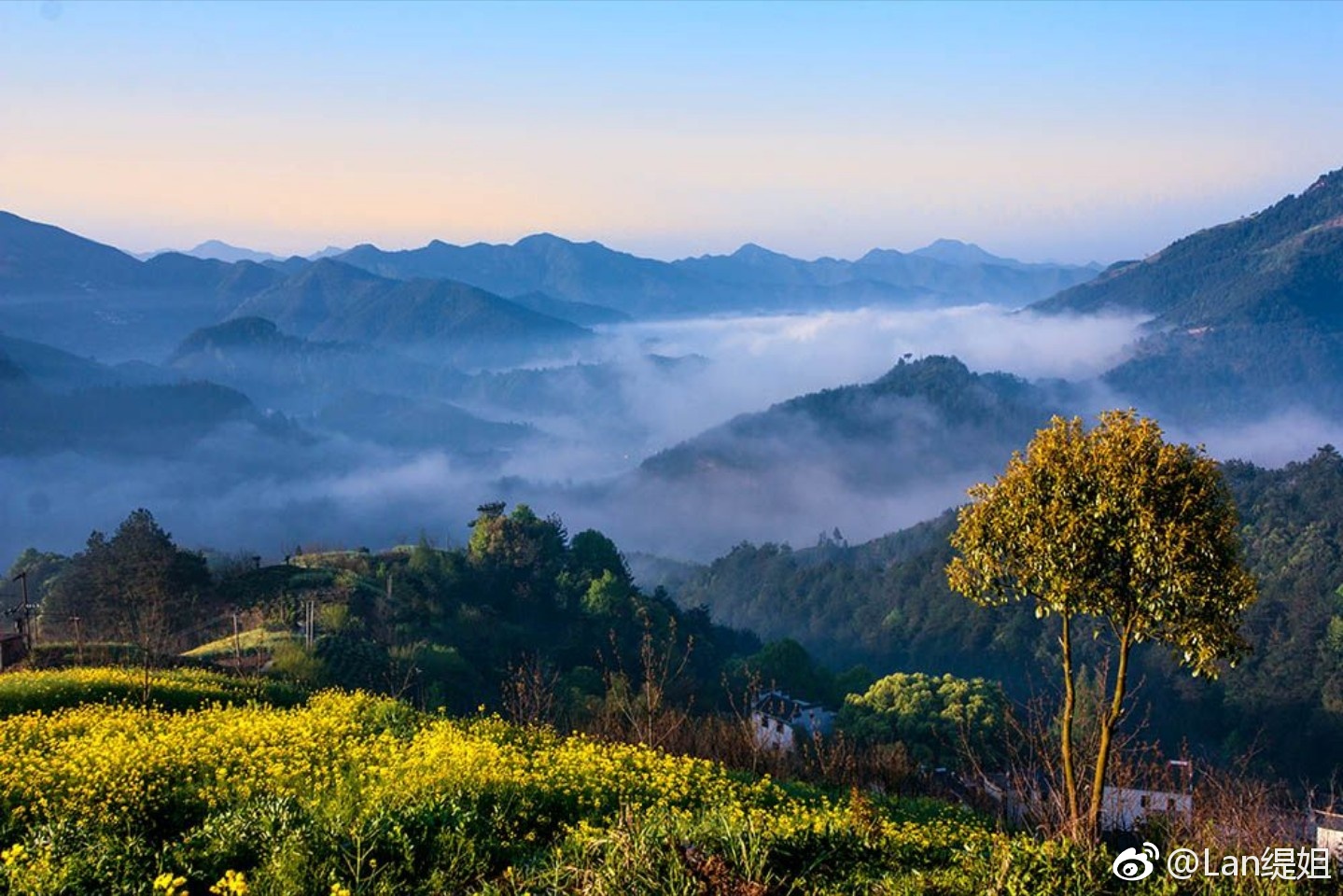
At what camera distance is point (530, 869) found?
739cm

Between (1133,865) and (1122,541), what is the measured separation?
3.25m

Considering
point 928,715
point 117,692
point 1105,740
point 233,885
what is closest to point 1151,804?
point 1105,740

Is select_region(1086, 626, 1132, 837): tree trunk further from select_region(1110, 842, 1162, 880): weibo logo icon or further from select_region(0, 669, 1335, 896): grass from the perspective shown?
select_region(1110, 842, 1162, 880): weibo logo icon

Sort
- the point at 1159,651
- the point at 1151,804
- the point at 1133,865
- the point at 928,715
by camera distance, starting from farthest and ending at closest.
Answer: the point at 1159,651 → the point at 928,715 → the point at 1151,804 → the point at 1133,865

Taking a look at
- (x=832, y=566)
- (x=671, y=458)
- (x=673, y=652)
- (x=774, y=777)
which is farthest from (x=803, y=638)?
(x=671, y=458)

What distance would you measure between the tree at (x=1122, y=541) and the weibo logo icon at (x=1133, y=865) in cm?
194

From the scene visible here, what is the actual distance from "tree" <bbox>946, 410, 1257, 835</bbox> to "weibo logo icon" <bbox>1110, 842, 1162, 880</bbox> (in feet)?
6.37

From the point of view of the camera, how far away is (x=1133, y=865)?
7355 mm

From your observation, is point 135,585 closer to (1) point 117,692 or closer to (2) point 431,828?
(1) point 117,692

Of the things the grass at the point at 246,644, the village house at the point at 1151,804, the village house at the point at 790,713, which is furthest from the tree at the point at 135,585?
the village house at the point at 1151,804

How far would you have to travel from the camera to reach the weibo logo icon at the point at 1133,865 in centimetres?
724

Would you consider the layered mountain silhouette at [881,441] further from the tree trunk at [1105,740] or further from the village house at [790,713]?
the tree trunk at [1105,740]

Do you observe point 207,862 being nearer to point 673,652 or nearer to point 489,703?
point 489,703

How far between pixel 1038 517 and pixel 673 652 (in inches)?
1723
